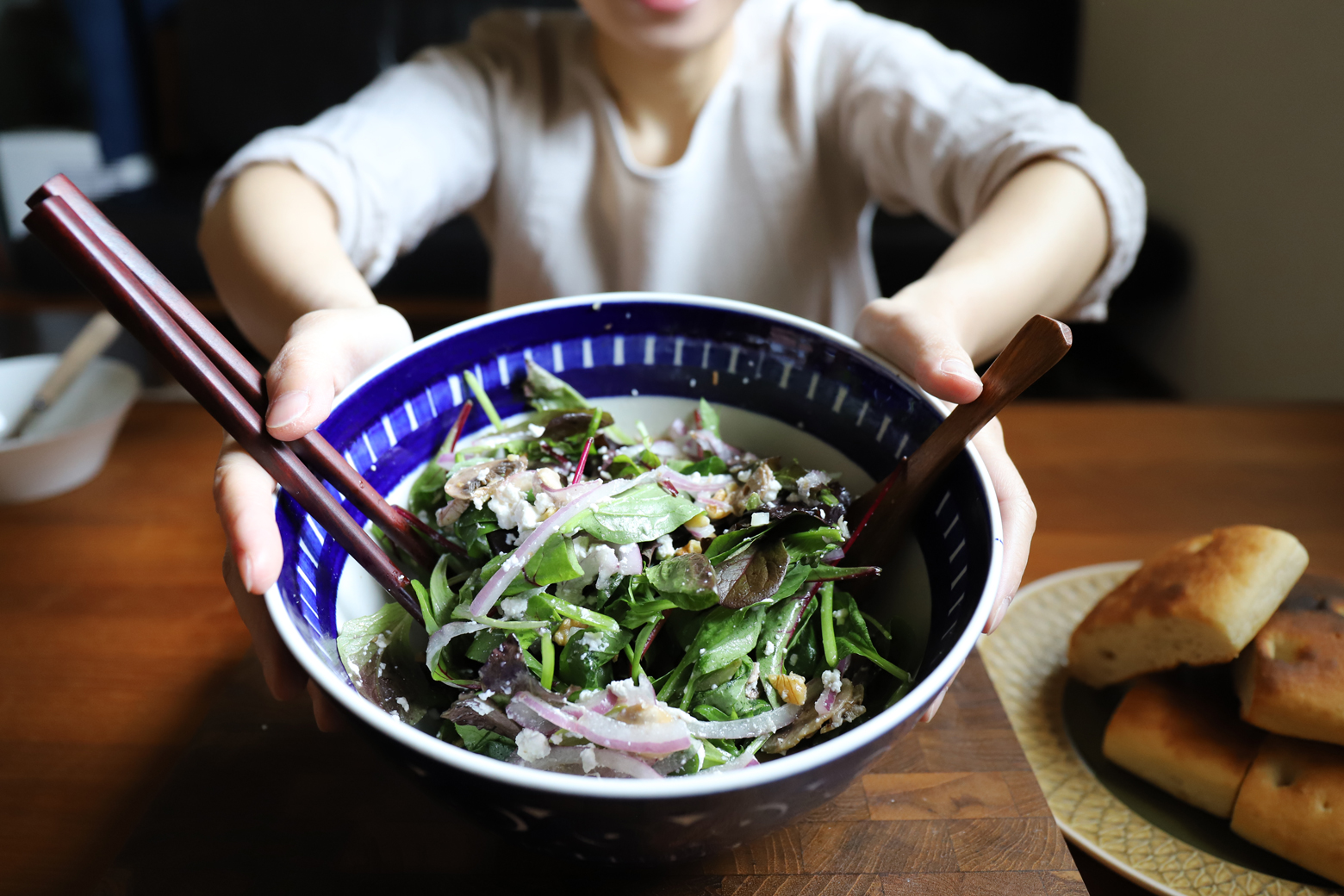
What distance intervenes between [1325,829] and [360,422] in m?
0.97

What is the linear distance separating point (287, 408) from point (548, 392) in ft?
0.95

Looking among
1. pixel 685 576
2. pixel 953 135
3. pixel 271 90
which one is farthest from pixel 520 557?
pixel 271 90

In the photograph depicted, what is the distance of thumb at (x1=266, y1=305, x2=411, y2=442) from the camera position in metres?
0.64

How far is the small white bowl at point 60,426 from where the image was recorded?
1191mm

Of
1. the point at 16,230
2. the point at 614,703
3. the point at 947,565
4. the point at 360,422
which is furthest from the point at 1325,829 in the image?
the point at 16,230

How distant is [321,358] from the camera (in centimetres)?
73

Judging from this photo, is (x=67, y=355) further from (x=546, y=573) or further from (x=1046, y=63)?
(x=1046, y=63)

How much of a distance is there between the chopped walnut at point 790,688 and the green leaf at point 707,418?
0.94ft

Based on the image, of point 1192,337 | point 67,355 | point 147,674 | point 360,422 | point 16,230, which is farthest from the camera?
point 16,230

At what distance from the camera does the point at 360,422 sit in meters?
0.76

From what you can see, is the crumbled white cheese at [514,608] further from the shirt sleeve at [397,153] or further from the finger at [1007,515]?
the shirt sleeve at [397,153]

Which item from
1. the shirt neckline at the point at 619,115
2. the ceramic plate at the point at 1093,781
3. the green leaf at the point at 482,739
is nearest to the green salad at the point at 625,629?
the green leaf at the point at 482,739

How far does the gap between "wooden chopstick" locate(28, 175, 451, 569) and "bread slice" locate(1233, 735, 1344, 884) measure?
81cm

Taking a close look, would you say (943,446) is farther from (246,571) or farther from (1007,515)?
(246,571)
